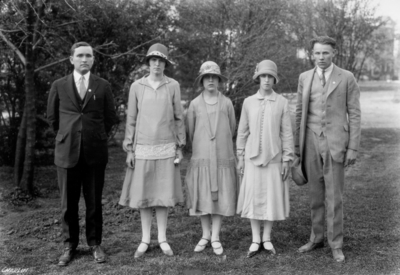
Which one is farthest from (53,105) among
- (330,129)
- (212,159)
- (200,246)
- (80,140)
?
(330,129)

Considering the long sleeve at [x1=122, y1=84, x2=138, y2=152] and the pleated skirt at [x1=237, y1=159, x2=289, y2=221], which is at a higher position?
the long sleeve at [x1=122, y1=84, x2=138, y2=152]

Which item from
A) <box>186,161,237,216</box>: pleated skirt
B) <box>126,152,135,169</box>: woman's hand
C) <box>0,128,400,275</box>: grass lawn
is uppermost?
<box>126,152,135,169</box>: woman's hand

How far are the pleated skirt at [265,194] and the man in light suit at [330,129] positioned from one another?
36 centimetres

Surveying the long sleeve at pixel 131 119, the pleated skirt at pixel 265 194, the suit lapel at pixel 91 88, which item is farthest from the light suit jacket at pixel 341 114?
the suit lapel at pixel 91 88

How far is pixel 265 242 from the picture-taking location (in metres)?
4.65

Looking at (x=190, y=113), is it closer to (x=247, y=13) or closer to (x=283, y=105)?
(x=283, y=105)

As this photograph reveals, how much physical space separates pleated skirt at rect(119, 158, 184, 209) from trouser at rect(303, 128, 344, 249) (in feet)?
4.60

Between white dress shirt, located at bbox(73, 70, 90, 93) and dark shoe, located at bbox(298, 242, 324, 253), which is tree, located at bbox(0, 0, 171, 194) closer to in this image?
white dress shirt, located at bbox(73, 70, 90, 93)

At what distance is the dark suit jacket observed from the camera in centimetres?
429

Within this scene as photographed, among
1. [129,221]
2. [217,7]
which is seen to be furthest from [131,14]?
[129,221]

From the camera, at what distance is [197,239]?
16.8 ft

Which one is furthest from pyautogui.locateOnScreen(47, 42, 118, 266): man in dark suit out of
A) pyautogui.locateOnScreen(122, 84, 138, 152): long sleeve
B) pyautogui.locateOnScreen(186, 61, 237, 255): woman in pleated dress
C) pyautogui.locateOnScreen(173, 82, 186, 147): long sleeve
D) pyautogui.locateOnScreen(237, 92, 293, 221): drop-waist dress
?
pyautogui.locateOnScreen(237, 92, 293, 221): drop-waist dress

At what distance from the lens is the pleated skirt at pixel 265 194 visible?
4.50 m

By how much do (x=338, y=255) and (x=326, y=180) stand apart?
74 centimetres
